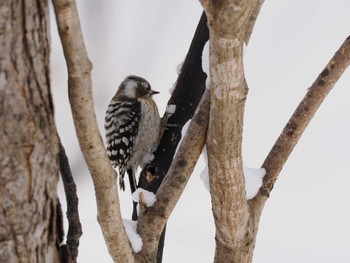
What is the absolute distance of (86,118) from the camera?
1.55 m

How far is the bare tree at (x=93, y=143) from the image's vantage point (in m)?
1.22

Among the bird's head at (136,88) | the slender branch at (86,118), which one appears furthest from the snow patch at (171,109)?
the slender branch at (86,118)

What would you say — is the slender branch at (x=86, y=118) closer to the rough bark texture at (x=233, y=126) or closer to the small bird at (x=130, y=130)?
the rough bark texture at (x=233, y=126)

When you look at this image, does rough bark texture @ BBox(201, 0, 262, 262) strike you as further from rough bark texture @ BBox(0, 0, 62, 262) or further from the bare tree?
rough bark texture @ BBox(0, 0, 62, 262)

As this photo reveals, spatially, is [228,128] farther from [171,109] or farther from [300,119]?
[171,109]

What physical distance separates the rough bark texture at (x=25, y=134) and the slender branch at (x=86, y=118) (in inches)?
4.6

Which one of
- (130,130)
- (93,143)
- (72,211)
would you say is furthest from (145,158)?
(93,143)

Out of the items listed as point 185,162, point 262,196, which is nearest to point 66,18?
point 185,162

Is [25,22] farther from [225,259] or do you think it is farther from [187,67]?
[187,67]

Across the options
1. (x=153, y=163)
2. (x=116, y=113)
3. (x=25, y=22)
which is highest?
(x=116, y=113)

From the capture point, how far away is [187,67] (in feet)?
10.0

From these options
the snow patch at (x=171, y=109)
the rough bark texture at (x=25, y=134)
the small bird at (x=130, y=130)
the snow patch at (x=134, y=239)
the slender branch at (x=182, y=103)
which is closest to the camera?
the rough bark texture at (x=25, y=134)

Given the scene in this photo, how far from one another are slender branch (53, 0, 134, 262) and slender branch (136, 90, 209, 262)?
0.33m

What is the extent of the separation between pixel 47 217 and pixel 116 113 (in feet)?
9.31
